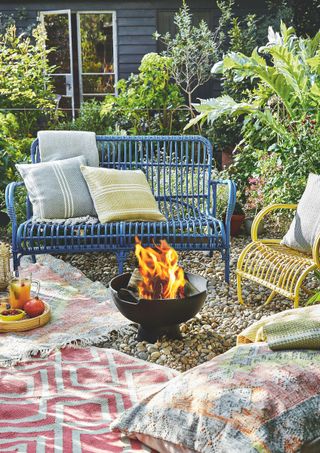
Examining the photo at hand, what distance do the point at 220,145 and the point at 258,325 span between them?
5581mm

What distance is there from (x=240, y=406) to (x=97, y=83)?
27.9 ft

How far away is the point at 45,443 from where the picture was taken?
8.75ft

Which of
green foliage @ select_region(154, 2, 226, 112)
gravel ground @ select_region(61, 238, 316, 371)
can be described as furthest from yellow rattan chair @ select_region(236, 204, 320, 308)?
green foliage @ select_region(154, 2, 226, 112)

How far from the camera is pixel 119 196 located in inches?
186

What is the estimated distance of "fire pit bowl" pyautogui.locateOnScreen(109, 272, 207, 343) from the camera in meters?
3.40

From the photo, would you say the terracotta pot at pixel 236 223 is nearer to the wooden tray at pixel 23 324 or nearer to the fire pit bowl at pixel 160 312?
the fire pit bowl at pixel 160 312

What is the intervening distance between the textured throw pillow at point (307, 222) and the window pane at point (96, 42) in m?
6.51

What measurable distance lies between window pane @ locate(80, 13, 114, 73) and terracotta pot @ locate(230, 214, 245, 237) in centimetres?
506

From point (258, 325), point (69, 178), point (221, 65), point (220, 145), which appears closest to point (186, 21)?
point (220, 145)

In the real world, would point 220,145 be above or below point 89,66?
below

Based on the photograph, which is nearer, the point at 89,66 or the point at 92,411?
the point at 92,411

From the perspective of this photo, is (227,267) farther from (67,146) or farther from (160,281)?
(67,146)

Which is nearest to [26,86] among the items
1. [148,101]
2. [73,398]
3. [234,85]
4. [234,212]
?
[148,101]

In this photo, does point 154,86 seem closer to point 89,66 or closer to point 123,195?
point 89,66
